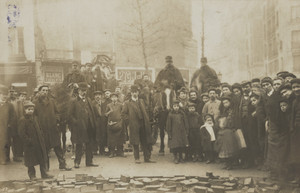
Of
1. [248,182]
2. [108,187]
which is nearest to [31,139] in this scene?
[108,187]

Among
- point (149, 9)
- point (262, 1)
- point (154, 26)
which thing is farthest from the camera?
point (154, 26)

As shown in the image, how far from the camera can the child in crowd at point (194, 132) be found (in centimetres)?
753

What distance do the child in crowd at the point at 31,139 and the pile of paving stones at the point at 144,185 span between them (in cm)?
38

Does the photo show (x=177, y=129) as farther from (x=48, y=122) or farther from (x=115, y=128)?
(x=48, y=122)

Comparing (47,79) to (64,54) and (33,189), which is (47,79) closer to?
(64,54)

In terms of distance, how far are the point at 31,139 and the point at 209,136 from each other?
12.1 feet

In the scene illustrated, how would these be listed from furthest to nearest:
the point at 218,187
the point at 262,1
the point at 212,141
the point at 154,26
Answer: the point at 154,26 → the point at 262,1 → the point at 212,141 → the point at 218,187

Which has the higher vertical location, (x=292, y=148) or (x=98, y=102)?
(x=98, y=102)

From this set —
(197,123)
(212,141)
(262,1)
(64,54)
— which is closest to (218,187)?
(212,141)

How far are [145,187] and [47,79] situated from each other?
10463 mm

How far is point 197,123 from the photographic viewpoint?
759 cm

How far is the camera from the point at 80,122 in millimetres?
6754

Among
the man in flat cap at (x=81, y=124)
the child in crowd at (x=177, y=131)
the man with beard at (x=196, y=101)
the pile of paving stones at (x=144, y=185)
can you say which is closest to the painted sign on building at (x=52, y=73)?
the man in flat cap at (x=81, y=124)

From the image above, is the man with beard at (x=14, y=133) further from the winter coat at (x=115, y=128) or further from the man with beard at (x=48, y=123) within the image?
the winter coat at (x=115, y=128)
